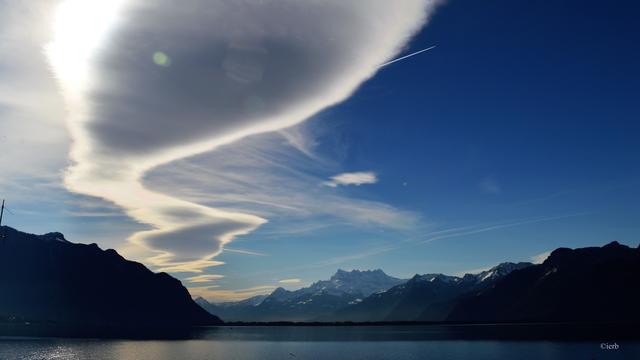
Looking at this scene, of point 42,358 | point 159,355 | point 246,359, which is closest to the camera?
point 42,358

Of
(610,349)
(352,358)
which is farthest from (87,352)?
(610,349)

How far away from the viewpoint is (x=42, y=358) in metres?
152

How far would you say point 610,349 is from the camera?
160 m

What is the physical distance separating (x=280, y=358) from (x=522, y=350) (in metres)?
85.2

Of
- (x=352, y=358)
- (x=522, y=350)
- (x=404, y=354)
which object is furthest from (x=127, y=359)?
(x=522, y=350)

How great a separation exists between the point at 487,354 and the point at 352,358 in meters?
44.4

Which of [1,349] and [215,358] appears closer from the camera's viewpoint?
[215,358]

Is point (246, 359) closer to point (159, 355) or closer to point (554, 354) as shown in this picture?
point (159, 355)

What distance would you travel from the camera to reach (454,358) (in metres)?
153

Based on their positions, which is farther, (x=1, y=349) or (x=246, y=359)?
(x=1, y=349)

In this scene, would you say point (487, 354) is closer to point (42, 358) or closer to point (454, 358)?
point (454, 358)

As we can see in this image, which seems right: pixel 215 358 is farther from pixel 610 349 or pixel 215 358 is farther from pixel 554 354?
pixel 610 349

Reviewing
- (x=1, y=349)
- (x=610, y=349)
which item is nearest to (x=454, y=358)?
(x=610, y=349)

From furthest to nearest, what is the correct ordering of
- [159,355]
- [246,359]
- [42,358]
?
[159,355] → [246,359] → [42,358]
